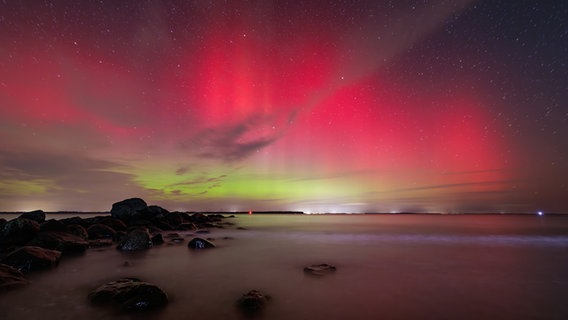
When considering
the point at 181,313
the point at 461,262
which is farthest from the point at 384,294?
the point at 461,262

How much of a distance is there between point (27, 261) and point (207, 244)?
6.99 m

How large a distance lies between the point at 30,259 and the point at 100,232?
29.5 feet

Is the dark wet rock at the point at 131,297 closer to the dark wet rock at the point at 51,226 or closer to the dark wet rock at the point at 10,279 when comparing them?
the dark wet rock at the point at 10,279

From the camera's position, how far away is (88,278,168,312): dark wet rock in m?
5.21

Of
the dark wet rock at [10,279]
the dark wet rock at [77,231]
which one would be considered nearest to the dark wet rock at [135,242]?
the dark wet rock at [77,231]

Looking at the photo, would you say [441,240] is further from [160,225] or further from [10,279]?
[10,279]

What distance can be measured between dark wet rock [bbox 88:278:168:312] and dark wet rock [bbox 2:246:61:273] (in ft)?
13.0

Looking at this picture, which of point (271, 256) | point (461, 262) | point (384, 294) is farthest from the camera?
point (271, 256)

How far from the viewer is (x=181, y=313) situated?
531 centimetres

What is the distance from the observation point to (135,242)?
12570 mm

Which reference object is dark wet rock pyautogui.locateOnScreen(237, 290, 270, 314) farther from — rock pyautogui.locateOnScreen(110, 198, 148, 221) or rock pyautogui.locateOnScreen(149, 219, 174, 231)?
rock pyautogui.locateOnScreen(110, 198, 148, 221)

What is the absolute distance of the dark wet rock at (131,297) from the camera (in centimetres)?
521

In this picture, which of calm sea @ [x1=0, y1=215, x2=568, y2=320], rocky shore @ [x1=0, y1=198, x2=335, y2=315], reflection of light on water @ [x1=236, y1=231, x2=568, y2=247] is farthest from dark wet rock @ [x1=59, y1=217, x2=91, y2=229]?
reflection of light on water @ [x1=236, y1=231, x2=568, y2=247]

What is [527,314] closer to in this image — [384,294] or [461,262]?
[384,294]
